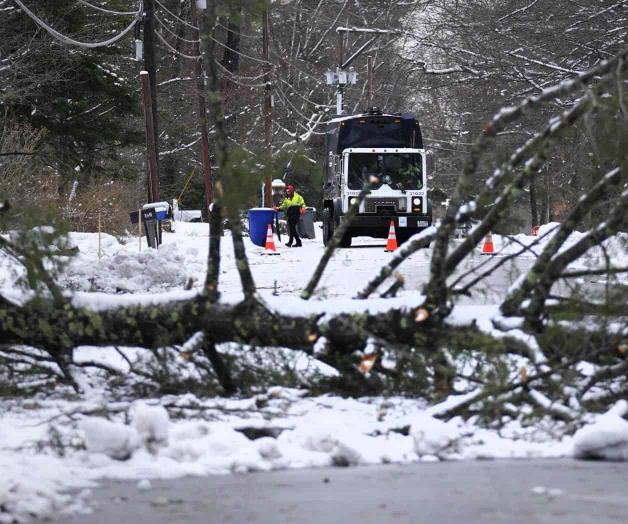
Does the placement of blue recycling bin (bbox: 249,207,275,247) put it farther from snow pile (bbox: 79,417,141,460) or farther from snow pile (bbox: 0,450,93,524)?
snow pile (bbox: 0,450,93,524)

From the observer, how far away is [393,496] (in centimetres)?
509

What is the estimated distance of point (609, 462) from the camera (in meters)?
5.72

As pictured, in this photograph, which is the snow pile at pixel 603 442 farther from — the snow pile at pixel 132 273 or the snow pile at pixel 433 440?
the snow pile at pixel 132 273

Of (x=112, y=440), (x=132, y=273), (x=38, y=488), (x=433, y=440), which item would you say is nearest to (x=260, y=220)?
(x=132, y=273)

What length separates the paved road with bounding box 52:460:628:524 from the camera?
187 inches

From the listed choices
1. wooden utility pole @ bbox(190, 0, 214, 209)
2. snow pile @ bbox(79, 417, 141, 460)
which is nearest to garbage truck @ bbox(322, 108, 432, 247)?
wooden utility pole @ bbox(190, 0, 214, 209)

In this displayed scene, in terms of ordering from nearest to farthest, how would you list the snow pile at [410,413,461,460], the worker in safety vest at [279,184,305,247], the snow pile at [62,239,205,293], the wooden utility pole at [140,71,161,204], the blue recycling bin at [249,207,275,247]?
the snow pile at [410,413,461,460] → the snow pile at [62,239,205,293] → the wooden utility pole at [140,71,161,204] → the blue recycling bin at [249,207,275,247] → the worker in safety vest at [279,184,305,247]

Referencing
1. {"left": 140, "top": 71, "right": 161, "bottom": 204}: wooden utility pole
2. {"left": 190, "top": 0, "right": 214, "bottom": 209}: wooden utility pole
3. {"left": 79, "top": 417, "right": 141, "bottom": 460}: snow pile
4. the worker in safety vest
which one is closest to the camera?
{"left": 79, "top": 417, "right": 141, "bottom": 460}: snow pile

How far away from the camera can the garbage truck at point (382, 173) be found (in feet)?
92.8

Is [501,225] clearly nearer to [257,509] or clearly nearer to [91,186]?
[257,509]

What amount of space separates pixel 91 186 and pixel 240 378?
26.3 m

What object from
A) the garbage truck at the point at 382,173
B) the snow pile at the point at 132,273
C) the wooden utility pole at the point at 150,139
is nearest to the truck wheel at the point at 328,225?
the garbage truck at the point at 382,173

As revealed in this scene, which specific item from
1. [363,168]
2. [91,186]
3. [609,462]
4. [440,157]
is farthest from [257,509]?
[440,157]

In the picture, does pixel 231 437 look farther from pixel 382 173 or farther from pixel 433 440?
pixel 382 173
